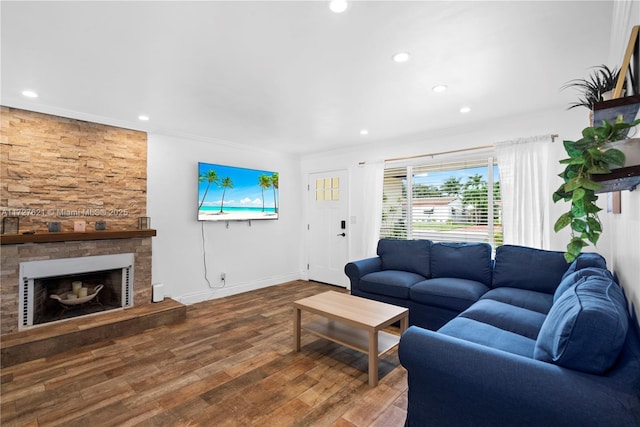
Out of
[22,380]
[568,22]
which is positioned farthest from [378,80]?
[22,380]

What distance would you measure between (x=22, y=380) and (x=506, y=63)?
4372mm

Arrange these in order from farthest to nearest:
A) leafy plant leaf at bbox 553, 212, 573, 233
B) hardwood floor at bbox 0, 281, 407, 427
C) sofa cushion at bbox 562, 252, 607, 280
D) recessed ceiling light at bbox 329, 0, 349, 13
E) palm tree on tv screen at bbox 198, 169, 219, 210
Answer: palm tree on tv screen at bbox 198, 169, 219, 210 < sofa cushion at bbox 562, 252, 607, 280 < hardwood floor at bbox 0, 281, 407, 427 < recessed ceiling light at bbox 329, 0, 349, 13 < leafy plant leaf at bbox 553, 212, 573, 233

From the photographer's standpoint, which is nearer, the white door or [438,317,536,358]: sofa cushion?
[438,317,536,358]: sofa cushion

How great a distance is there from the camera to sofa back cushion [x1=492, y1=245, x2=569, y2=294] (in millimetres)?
2785

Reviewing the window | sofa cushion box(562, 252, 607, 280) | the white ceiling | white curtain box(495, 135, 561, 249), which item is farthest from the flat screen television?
sofa cushion box(562, 252, 607, 280)

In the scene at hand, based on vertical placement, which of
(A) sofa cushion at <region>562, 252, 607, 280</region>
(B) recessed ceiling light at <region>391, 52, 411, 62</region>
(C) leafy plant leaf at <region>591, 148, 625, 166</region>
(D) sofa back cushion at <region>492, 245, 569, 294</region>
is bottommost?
(D) sofa back cushion at <region>492, 245, 569, 294</region>

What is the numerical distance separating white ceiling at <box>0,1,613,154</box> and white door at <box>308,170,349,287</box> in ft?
6.25

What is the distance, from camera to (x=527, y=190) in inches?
131

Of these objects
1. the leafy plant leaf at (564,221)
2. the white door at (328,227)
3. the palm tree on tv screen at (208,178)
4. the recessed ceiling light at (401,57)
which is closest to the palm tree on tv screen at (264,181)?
the palm tree on tv screen at (208,178)

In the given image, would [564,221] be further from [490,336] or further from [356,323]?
[356,323]

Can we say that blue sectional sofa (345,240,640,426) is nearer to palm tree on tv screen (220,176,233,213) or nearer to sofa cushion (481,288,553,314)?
sofa cushion (481,288,553,314)

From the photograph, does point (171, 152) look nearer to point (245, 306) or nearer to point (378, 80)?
point (245, 306)

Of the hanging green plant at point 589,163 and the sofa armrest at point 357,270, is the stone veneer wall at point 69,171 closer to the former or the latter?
the sofa armrest at point 357,270

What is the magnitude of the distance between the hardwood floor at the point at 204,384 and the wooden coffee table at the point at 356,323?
17 cm
